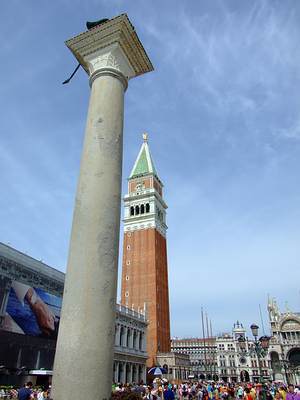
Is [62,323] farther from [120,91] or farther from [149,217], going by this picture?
[149,217]

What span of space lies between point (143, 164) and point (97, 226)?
60.0m

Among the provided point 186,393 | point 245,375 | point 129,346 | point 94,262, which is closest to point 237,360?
point 245,375

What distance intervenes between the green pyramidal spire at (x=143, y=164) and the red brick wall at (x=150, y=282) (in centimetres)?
1108

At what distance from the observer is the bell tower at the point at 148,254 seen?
51000 millimetres

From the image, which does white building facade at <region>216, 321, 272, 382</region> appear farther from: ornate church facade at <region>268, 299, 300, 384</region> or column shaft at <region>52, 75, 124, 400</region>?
column shaft at <region>52, 75, 124, 400</region>

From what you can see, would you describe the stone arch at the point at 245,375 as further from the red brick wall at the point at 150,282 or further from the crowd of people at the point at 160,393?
the crowd of people at the point at 160,393

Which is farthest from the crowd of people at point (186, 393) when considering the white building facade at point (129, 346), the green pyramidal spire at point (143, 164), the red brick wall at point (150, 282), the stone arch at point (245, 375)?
the stone arch at point (245, 375)

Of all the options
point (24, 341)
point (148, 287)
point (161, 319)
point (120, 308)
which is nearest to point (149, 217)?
point (148, 287)

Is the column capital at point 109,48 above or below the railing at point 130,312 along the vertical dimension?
below

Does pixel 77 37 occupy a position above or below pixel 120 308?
below

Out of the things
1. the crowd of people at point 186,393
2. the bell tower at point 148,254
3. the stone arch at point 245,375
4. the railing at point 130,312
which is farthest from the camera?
the stone arch at point 245,375

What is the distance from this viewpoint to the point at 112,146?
492cm

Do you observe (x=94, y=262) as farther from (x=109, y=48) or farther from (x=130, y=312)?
(x=130, y=312)

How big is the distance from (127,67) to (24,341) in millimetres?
22172
